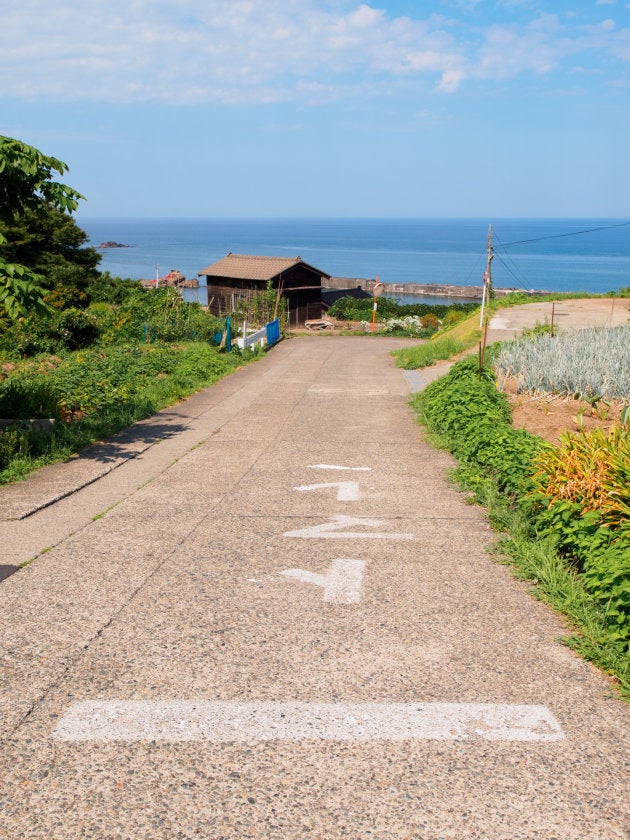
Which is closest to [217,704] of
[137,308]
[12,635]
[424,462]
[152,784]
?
[152,784]

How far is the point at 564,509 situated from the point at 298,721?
126 inches

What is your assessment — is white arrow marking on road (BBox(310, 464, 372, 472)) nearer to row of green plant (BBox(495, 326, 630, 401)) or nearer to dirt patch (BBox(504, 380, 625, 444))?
dirt patch (BBox(504, 380, 625, 444))

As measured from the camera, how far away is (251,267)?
152 ft

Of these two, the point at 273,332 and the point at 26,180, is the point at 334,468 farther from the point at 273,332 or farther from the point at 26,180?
the point at 273,332

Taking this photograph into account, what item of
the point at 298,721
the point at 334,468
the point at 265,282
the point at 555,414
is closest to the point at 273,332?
the point at 265,282

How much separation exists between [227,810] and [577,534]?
3.75m

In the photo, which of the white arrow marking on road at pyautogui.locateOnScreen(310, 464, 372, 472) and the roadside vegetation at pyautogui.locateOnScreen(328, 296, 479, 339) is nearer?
the white arrow marking on road at pyautogui.locateOnScreen(310, 464, 372, 472)

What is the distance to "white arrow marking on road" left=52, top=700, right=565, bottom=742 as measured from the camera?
154 inches

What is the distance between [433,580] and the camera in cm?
614

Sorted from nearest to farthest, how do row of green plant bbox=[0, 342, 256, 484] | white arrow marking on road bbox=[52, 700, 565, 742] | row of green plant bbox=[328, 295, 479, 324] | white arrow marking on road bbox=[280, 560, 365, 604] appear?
white arrow marking on road bbox=[52, 700, 565, 742], white arrow marking on road bbox=[280, 560, 365, 604], row of green plant bbox=[0, 342, 256, 484], row of green plant bbox=[328, 295, 479, 324]

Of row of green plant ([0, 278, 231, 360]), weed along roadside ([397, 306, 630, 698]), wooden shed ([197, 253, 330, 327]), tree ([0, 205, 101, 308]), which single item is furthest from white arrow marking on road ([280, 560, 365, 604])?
wooden shed ([197, 253, 330, 327])

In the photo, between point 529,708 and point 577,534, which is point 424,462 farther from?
point 529,708

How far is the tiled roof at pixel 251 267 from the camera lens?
45.2 m

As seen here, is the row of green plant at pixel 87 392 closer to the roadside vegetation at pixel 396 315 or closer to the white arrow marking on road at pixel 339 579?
the white arrow marking on road at pixel 339 579
